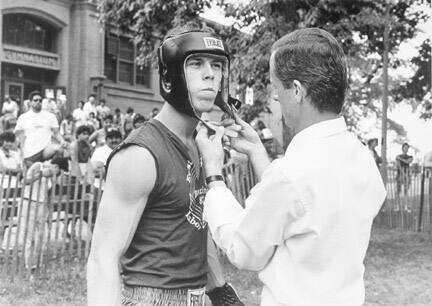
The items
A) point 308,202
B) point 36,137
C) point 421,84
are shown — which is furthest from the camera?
A: point 421,84

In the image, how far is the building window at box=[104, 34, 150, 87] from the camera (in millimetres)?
23484

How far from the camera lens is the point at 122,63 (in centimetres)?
2448

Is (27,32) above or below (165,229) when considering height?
above

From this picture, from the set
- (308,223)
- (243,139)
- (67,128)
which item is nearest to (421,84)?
(67,128)

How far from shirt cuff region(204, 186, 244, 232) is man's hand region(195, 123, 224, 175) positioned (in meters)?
0.09

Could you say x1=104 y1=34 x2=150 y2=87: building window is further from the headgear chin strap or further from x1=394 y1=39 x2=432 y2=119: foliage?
the headgear chin strap

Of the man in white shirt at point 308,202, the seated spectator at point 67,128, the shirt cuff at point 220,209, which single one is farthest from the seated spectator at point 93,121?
the man in white shirt at point 308,202

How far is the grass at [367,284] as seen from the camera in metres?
6.21

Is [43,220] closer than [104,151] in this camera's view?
Yes

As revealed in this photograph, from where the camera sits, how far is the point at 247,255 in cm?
198

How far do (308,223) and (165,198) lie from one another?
0.64m

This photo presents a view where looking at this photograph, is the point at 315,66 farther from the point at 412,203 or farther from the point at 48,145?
the point at 412,203

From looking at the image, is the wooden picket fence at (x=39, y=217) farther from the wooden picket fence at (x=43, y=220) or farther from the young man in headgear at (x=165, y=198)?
the young man in headgear at (x=165, y=198)

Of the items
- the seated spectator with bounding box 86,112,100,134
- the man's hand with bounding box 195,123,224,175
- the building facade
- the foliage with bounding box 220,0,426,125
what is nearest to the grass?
the foliage with bounding box 220,0,426,125
